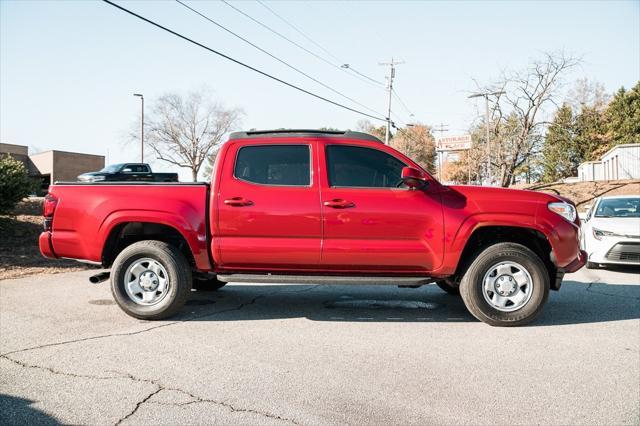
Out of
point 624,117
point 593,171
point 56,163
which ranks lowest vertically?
point 593,171

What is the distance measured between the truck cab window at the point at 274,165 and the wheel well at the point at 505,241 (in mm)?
1975

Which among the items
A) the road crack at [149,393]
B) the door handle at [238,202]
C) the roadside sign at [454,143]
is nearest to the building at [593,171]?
the roadside sign at [454,143]

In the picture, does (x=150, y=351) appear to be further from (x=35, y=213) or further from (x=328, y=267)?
(x=35, y=213)

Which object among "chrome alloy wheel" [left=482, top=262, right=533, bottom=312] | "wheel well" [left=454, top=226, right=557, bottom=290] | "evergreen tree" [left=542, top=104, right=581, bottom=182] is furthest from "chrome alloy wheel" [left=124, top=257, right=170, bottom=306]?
"evergreen tree" [left=542, top=104, right=581, bottom=182]

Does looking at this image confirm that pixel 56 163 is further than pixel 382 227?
Yes

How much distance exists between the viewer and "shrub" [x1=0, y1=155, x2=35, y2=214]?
1241cm

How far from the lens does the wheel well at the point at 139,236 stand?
562 cm

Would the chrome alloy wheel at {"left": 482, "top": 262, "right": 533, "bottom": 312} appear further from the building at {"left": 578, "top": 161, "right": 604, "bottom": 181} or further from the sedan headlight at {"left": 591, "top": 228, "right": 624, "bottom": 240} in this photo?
the building at {"left": 578, "top": 161, "right": 604, "bottom": 181}

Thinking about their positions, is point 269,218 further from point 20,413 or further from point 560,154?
point 560,154

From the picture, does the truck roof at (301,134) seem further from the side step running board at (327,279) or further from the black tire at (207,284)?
the black tire at (207,284)

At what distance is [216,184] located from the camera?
5438mm

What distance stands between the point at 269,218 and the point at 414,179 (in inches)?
63.4

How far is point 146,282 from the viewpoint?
545cm

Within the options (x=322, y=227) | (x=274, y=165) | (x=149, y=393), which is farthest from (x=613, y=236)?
(x=149, y=393)
